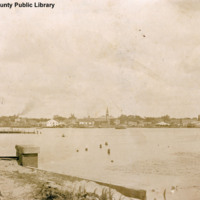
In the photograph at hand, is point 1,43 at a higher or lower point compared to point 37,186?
higher

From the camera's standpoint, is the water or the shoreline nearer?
the shoreline

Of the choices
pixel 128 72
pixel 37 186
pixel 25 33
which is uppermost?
pixel 25 33

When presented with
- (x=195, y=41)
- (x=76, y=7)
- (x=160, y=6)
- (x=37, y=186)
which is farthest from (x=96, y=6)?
(x=37, y=186)

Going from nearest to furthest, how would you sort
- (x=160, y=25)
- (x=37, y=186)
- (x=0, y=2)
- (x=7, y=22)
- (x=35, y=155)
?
(x=37, y=186) → (x=35, y=155) → (x=0, y=2) → (x=7, y=22) → (x=160, y=25)

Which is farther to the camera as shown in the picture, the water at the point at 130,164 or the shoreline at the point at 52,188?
the water at the point at 130,164

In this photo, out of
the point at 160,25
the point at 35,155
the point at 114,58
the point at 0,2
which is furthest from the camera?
the point at 114,58

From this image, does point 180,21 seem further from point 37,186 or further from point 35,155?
point 37,186

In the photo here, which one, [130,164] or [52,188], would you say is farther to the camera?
[130,164]

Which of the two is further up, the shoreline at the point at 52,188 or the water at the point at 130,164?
the shoreline at the point at 52,188

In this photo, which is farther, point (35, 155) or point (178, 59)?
point (178, 59)

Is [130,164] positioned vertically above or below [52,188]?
below

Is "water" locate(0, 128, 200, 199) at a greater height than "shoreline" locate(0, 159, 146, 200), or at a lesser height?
lesser
